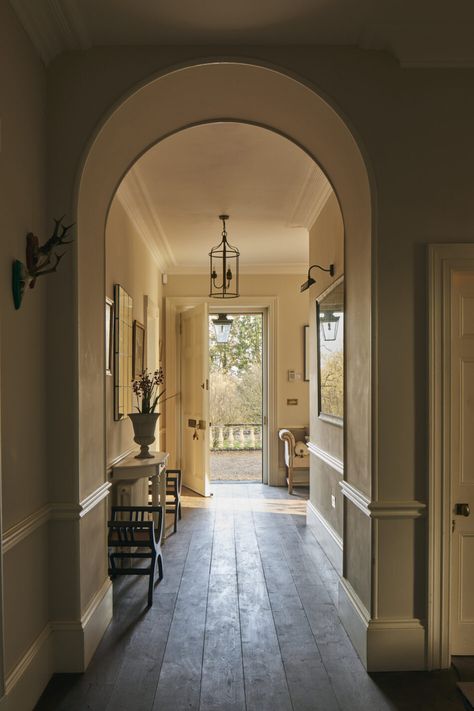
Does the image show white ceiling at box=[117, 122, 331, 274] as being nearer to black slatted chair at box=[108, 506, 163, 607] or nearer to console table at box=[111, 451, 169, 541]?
console table at box=[111, 451, 169, 541]

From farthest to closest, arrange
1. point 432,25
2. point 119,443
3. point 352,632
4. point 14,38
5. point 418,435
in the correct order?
point 119,443 → point 352,632 → point 418,435 → point 432,25 → point 14,38

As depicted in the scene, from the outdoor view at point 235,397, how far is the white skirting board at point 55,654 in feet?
27.4

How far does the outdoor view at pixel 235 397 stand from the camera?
11.9 meters

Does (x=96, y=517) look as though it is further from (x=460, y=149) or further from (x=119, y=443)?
(x=460, y=149)

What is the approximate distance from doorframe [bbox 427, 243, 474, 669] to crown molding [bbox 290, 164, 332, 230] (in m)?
1.95

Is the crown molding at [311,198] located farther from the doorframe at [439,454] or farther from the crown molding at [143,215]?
the doorframe at [439,454]

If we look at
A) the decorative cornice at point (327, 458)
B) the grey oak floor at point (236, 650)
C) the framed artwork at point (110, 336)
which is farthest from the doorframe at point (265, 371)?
the framed artwork at point (110, 336)

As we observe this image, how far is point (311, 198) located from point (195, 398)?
3456 mm

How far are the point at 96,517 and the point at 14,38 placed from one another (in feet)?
7.71

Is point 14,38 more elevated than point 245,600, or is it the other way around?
point 14,38

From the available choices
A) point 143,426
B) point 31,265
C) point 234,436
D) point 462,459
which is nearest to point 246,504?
point 143,426

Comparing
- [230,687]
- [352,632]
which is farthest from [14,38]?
[352,632]

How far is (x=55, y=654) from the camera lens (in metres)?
3.00

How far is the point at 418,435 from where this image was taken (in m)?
3.06
